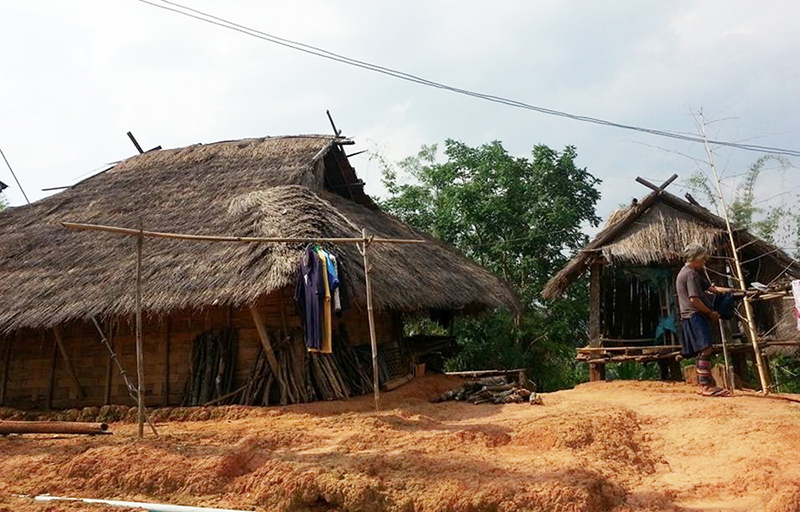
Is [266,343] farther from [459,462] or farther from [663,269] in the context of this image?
[663,269]

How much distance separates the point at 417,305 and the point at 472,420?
249 cm

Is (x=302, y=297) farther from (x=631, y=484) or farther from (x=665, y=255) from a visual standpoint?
(x=665, y=255)

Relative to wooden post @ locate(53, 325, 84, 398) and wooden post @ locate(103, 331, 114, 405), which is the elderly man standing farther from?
wooden post @ locate(53, 325, 84, 398)

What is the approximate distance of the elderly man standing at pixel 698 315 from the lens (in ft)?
20.7

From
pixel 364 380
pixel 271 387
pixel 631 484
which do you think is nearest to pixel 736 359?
pixel 364 380

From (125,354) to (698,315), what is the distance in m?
7.34

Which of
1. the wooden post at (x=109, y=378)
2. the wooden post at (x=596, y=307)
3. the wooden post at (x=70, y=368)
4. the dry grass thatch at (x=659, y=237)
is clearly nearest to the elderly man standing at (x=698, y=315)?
the dry grass thatch at (x=659, y=237)

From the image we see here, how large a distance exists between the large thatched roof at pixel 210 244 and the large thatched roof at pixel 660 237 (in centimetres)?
200

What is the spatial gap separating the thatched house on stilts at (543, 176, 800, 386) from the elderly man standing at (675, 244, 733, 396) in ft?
7.86

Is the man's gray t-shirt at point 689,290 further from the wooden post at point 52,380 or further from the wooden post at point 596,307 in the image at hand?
the wooden post at point 52,380

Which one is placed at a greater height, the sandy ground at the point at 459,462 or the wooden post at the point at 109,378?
the wooden post at the point at 109,378

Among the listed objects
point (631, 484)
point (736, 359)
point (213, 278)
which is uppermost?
point (213, 278)

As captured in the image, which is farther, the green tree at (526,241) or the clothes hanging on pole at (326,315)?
the green tree at (526,241)

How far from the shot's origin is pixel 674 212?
9.92 meters
